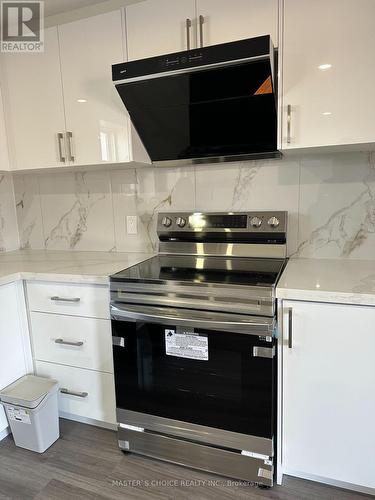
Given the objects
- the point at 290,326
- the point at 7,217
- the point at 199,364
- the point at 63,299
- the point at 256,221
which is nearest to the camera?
the point at 290,326

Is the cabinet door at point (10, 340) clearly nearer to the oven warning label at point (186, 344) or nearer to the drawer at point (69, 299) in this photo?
the drawer at point (69, 299)

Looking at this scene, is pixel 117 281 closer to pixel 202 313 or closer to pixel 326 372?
pixel 202 313

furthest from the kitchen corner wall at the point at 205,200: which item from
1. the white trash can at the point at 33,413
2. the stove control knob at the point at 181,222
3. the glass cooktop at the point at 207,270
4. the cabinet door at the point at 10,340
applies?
the white trash can at the point at 33,413

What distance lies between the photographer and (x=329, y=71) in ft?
4.73

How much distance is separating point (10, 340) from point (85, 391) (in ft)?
1.60

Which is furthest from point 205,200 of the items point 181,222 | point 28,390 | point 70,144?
point 28,390

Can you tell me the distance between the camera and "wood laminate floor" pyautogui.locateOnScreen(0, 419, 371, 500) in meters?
1.48

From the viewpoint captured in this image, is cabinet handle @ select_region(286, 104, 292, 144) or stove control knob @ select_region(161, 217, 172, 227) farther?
stove control knob @ select_region(161, 217, 172, 227)

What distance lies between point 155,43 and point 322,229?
1.28 metres

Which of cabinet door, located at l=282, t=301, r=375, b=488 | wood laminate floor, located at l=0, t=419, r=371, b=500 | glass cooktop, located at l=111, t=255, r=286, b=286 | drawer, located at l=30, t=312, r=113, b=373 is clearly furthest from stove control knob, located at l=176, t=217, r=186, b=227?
wood laminate floor, located at l=0, t=419, r=371, b=500

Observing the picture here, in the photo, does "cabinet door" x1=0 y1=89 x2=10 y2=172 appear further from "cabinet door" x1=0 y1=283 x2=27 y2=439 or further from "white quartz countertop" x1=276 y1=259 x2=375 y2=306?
"white quartz countertop" x1=276 y1=259 x2=375 y2=306

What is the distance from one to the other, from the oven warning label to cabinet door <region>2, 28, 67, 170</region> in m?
1.21

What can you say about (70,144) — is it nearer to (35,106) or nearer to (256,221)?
(35,106)

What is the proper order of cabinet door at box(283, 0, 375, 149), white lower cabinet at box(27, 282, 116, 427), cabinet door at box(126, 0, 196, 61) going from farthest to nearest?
white lower cabinet at box(27, 282, 116, 427) → cabinet door at box(126, 0, 196, 61) → cabinet door at box(283, 0, 375, 149)
